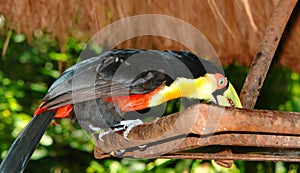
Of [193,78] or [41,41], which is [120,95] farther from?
[41,41]

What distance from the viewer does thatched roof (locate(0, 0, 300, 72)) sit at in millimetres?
2658

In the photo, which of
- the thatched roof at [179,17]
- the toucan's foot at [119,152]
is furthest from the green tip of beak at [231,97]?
the thatched roof at [179,17]

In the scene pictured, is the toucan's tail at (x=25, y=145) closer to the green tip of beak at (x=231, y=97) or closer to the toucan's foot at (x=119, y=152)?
the toucan's foot at (x=119, y=152)

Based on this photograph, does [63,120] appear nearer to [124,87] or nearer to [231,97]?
[124,87]

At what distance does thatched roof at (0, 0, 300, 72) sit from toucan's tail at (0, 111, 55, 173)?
79cm

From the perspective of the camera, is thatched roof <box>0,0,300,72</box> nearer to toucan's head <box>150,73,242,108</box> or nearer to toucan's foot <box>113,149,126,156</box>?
toucan's head <box>150,73,242,108</box>

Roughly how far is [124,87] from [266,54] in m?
0.45

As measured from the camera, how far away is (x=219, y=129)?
1.27m

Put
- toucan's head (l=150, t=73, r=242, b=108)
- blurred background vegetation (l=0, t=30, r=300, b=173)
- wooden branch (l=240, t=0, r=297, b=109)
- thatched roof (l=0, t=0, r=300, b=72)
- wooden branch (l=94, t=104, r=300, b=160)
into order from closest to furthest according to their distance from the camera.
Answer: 1. wooden branch (l=94, t=104, r=300, b=160)
2. toucan's head (l=150, t=73, r=242, b=108)
3. wooden branch (l=240, t=0, r=297, b=109)
4. thatched roof (l=0, t=0, r=300, b=72)
5. blurred background vegetation (l=0, t=30, r=300, b=173)

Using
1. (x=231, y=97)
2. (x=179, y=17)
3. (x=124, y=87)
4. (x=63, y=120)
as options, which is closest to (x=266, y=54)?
(x=231, y=97)

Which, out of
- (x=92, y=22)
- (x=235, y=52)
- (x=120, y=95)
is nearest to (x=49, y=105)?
(x=120, y=95)

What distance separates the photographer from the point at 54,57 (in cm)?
354

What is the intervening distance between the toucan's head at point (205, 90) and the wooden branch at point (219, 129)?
25cm

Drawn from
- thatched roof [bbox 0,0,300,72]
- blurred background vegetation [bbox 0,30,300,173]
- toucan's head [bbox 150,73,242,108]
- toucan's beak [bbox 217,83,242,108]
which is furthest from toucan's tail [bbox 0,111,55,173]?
blurred background vegetation [bbox 0,30,300,173]
